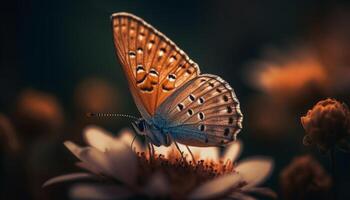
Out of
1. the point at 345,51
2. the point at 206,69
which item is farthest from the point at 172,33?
the point at 345,51

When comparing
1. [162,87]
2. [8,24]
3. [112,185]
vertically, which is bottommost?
[112,185]

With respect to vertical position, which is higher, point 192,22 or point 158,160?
point 192,22

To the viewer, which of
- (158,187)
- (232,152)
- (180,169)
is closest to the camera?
(158,187)

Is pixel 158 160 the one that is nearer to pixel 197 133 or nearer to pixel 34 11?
pixel 197 133

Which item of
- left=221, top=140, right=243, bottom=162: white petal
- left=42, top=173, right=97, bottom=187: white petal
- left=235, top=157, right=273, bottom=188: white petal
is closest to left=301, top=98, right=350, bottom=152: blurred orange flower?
left=235, top=157, right=273, bottom=188: white petal

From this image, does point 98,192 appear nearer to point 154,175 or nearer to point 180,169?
point 154,175

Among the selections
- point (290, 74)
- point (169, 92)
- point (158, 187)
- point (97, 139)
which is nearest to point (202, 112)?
point (169, 92)
